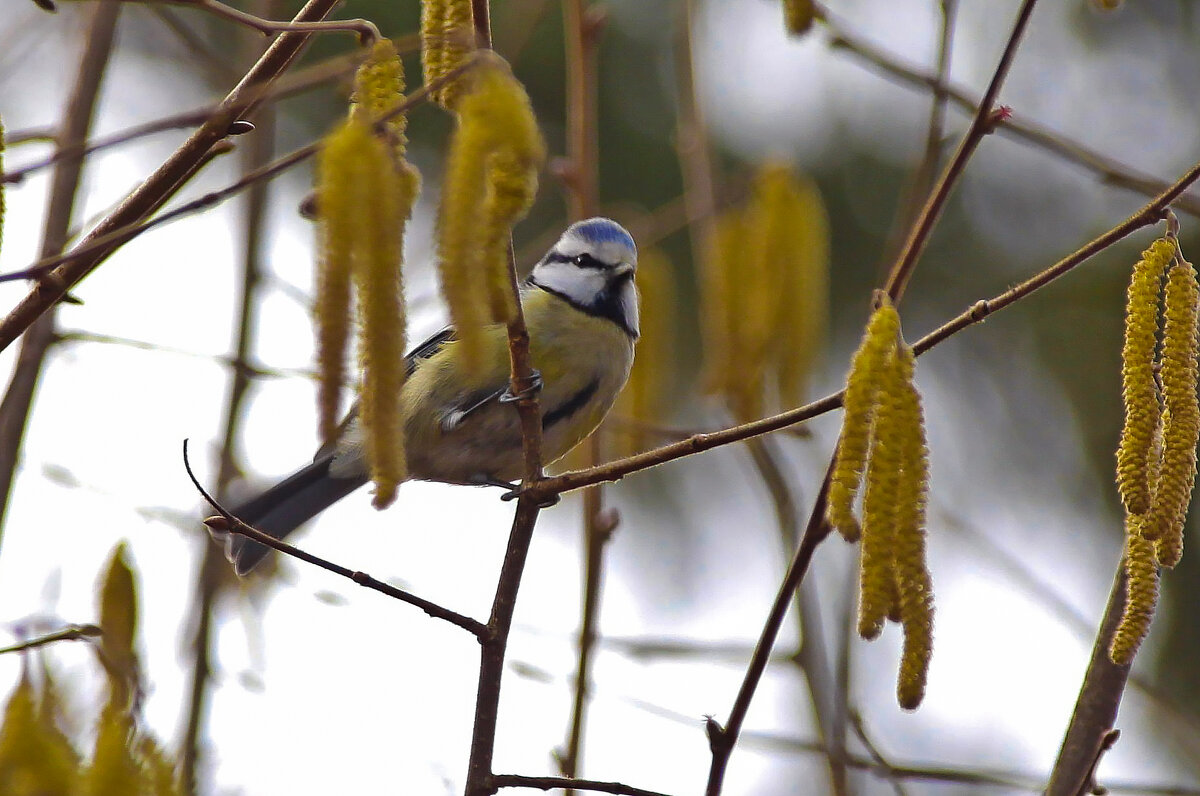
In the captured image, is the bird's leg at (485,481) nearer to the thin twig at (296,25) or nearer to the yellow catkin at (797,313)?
the yellow catkin at (797,313)

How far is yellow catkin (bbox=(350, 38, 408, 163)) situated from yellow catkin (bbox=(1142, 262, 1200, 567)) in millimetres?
957

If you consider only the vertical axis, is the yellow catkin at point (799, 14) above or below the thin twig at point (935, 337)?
above

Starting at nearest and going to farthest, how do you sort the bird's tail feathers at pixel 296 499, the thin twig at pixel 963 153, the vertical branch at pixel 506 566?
the thin twig at pixel 963 153, the vertical branch at pixel 506 566, the bird's tail feathers at pixel 296 499

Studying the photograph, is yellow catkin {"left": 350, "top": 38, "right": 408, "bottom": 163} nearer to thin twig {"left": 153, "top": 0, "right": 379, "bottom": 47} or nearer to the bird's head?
thin twig {"left": 153, "top": 0, "right": 379, "bottom": 47}

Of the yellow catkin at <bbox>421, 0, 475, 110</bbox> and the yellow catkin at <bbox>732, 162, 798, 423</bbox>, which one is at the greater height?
the yellow catkin at <bbox>732, 162, 798, 423</bbox>

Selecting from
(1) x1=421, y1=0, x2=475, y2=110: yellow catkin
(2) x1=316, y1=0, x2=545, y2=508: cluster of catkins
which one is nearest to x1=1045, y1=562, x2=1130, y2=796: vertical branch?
(2) x1=316, y1=0, x2=545, y2=508: cluster of catkins

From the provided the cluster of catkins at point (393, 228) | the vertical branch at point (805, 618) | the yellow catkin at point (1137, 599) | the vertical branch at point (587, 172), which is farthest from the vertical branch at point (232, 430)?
the yellow catkin at point (1137, 599)

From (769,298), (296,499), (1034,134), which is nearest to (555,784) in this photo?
(769,298)

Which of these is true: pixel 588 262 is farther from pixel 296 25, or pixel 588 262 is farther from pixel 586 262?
pixel 296 25

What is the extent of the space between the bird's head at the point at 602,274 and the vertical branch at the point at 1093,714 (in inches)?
72.7

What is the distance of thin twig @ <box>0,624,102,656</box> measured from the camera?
1485 mm

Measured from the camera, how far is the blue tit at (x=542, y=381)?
3.35 metres

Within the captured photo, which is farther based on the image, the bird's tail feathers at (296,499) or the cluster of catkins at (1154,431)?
the bird's tail feathers at (296,499)

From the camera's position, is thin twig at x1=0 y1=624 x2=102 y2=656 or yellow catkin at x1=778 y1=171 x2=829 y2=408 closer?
thin twig at x1=0 y1=624 x2=102 y2=656
